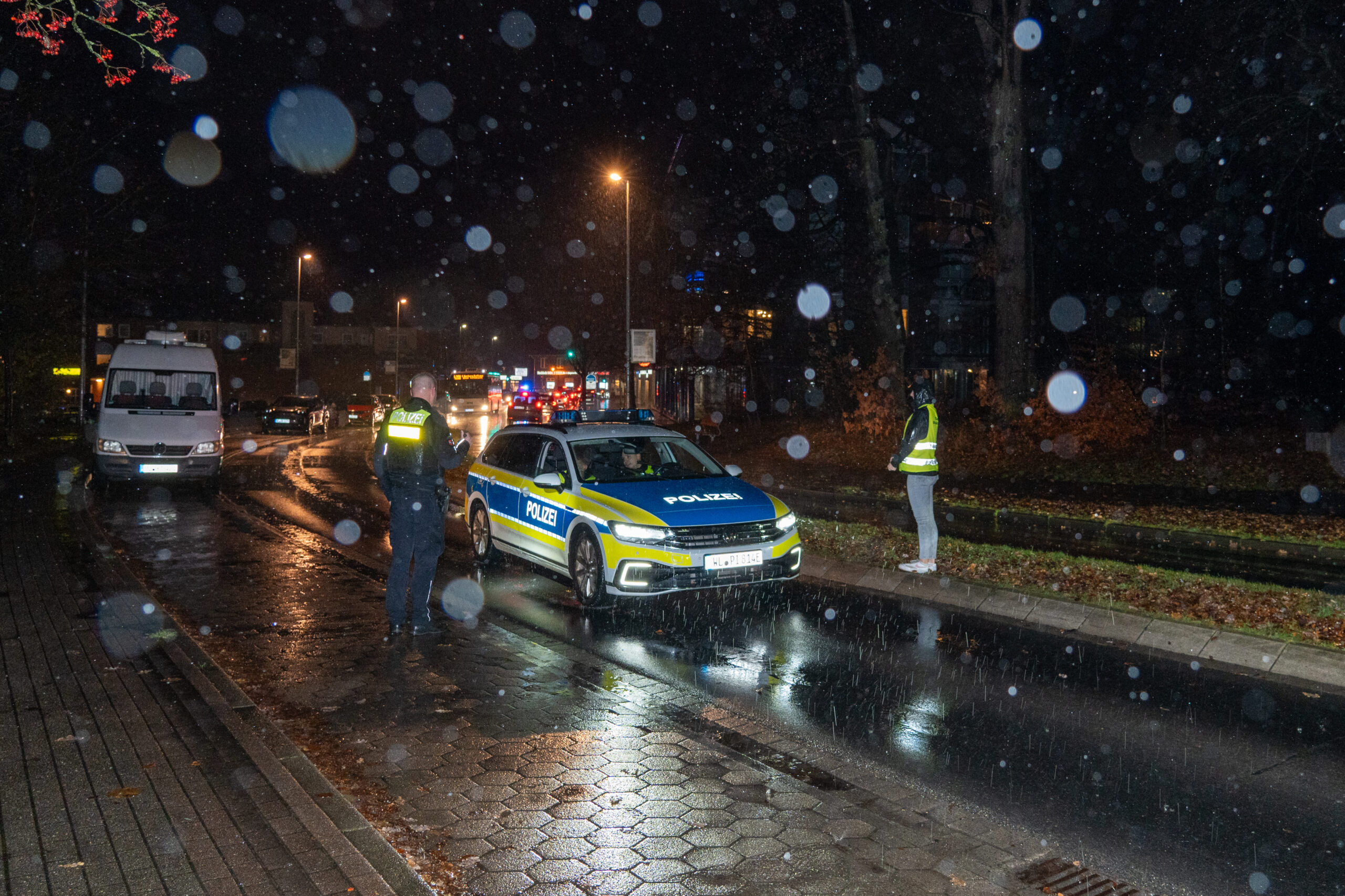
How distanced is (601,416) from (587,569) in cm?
243

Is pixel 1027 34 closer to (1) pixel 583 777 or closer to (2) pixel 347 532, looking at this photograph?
(2) pixel 347 532

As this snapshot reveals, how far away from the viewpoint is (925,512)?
1035cm

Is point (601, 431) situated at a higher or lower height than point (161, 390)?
lower

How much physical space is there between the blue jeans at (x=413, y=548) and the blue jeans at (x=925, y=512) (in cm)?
481

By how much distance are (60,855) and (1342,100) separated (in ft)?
58.5

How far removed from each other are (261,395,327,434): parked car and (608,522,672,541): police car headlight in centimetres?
3760

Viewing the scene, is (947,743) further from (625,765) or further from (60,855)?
(60,855)

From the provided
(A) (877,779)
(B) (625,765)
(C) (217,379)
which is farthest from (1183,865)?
(C) (217,379)

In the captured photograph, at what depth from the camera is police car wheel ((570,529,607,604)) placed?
29.1 feet

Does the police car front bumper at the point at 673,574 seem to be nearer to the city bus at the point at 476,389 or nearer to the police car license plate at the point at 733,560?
the police car license plate at the point at 733,560

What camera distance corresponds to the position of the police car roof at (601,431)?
33.6 ft

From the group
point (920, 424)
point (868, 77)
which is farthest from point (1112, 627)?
point (868, 77)

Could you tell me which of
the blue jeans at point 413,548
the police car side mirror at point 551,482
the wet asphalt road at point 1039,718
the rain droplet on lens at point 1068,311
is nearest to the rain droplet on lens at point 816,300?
the rain droplet on lens at point 1068,311

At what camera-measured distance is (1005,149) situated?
21.8m
